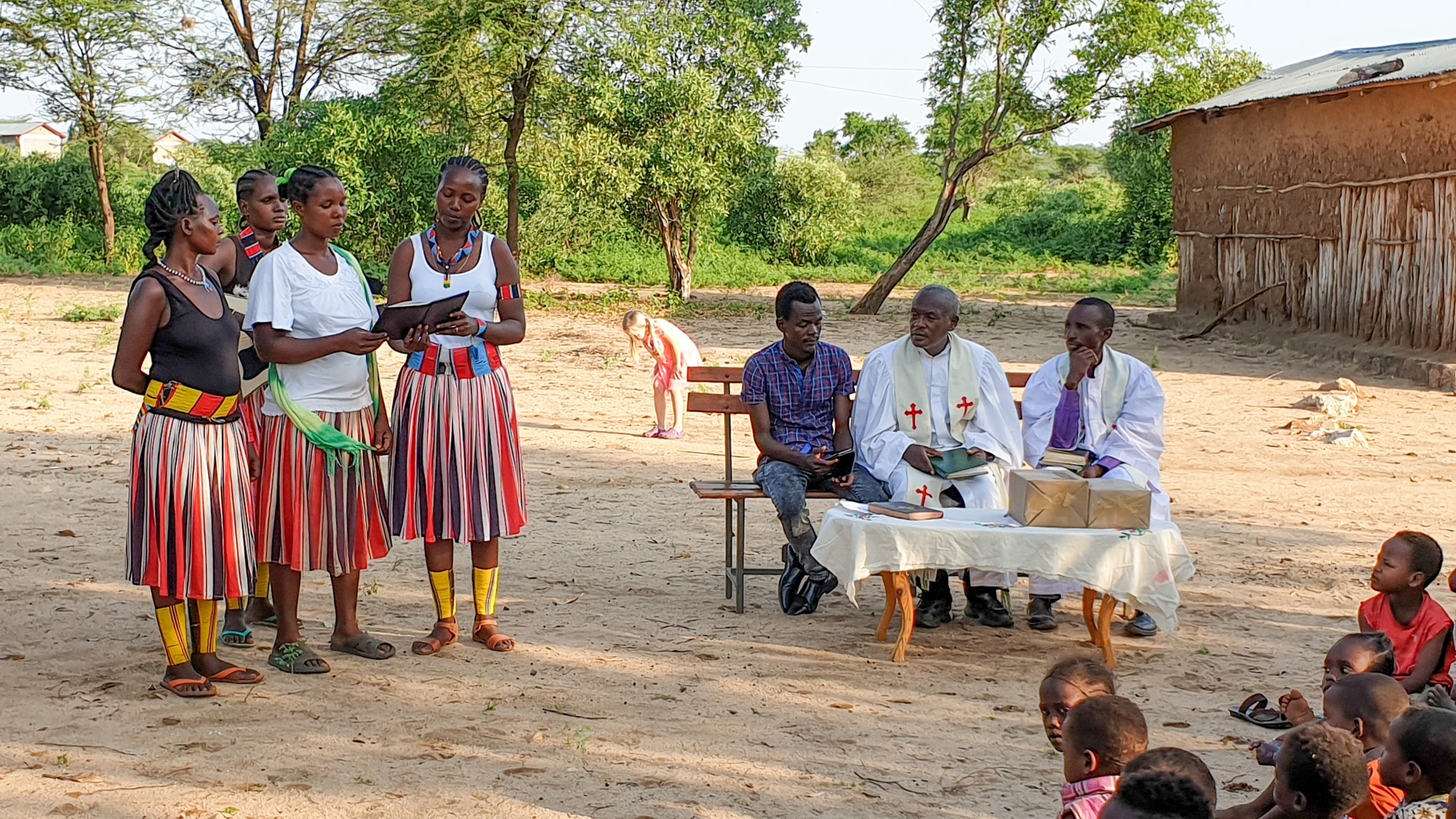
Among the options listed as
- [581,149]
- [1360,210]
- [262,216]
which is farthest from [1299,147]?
[262,216]

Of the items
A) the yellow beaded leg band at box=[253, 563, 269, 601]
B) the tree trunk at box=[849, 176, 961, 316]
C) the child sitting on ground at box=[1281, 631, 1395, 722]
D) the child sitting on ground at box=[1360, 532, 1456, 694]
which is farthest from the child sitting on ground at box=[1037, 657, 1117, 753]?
the tree trunk at box=[849, 176, 961, 316]

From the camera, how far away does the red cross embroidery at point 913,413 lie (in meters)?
6.27

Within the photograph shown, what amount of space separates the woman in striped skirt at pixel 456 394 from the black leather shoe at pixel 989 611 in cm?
209

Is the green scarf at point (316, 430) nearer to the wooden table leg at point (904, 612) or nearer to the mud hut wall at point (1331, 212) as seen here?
the wooden table leg at point (904, 612)

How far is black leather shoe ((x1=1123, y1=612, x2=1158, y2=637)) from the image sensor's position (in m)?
5.95

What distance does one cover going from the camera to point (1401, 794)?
3.23 metres

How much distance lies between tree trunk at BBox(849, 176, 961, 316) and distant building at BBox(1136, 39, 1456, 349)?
3549mm

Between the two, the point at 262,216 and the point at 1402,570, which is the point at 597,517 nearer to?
the point at 262,216

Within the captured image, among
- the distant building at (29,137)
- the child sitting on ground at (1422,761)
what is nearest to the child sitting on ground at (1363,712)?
the child sitting on ground at (1422,761)

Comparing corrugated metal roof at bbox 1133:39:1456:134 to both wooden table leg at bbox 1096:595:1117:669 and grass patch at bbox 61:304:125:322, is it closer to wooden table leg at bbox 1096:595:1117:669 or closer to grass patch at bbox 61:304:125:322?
wooden table leg at bbox 1096:595:1117:669

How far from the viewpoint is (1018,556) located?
17.5 feet

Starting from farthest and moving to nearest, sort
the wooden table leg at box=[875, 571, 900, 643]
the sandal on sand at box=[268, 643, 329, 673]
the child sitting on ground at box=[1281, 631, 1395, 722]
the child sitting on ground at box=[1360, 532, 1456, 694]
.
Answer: the wooden table leg at box=[875, 571, 900, 643], the sandal on sand at box=[268, 643, 329, 673], the child sitting on ground at box=[1360, 532, 1456, 694], the child sitting on ground at box=[1281, 631, 1395, 722]

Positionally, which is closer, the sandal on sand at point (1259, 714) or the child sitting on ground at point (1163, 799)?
the child sitting on ground at point (1163, 799)

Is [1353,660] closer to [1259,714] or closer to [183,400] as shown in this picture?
[1259,714]
